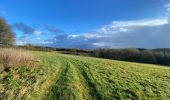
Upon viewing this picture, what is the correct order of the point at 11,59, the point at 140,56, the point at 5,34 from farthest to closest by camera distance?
the point at 140,56 < the point at 5,34 < the point at 11,59

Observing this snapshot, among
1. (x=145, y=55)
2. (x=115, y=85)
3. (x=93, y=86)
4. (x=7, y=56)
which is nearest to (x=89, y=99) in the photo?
(x=93, y=86)

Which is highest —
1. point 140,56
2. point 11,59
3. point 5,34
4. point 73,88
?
point 5,34

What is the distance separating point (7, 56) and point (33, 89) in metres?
14.2

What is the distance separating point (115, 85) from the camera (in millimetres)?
21625

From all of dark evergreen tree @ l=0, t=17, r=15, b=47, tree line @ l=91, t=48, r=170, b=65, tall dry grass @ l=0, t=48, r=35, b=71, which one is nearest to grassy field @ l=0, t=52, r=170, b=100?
tall dry grass @ l=0, t=48, r=35, b=71

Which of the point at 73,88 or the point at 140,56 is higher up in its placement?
the point at 140,56

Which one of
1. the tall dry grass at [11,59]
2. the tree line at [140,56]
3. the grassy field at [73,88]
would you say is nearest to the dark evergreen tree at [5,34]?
the tree line at [140,56]

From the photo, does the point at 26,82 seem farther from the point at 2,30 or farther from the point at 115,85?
the point at 2,30

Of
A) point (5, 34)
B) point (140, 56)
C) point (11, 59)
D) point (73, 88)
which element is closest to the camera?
point (73, 88)

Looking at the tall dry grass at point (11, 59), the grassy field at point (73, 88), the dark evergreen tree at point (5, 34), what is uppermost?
the dark evergreen tree at point (5, 34)

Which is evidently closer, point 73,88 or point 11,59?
point 73,88

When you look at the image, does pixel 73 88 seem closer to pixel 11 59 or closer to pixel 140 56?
pixel 11 59

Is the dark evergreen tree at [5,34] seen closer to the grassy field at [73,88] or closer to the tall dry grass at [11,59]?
the tall dry grass at [11,59]

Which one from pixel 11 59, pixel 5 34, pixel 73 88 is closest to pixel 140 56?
pixel 5 34
